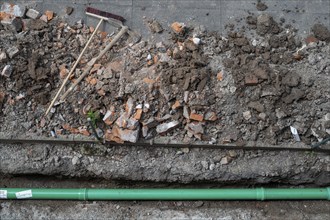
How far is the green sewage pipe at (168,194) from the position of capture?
175 inches

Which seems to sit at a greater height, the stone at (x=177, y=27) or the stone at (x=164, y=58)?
the stone at (x=177, y=27)

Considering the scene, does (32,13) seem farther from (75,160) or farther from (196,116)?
(196,116)

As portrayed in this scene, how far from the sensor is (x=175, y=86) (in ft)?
14.9

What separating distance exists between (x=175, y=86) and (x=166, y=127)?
1.46ft

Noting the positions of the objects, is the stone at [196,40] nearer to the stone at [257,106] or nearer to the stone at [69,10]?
the stone at [257,106]

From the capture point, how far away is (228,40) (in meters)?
4.85

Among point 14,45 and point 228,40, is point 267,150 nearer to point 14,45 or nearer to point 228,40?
point 228,40

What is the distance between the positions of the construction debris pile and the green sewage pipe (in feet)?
1.72

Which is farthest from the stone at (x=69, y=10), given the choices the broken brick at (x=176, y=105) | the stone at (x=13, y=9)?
the broken brick at (x=176, y=105)

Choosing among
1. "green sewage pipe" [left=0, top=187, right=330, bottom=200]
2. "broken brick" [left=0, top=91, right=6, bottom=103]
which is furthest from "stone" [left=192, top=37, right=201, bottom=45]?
"broken brick" [left=0, top=91, right=6, bottom=103]

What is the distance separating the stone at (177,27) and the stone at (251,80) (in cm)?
93

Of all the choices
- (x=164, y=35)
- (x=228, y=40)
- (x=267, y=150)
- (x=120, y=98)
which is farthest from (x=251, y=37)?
(x=120, y=98)

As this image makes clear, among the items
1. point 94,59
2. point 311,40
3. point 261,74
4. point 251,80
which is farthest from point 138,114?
point 311,40

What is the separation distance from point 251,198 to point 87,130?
6.04 feet
